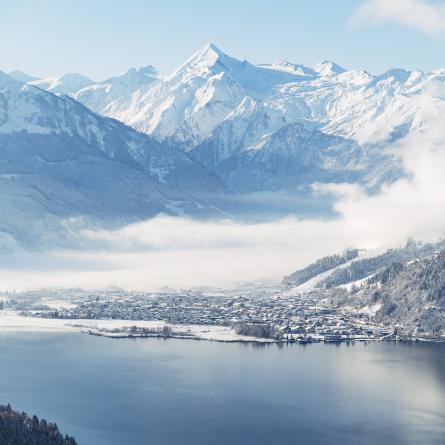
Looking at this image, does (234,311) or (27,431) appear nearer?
(27,431)

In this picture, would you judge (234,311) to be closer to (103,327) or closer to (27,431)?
(103,327)

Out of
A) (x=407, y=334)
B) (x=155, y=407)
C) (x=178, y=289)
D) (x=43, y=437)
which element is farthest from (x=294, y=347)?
(x=178, y=289)

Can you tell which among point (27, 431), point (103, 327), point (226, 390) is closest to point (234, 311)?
point (103, 327)

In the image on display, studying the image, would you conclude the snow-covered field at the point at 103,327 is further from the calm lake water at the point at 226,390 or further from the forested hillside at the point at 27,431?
the forested hillside at the point at 27,431

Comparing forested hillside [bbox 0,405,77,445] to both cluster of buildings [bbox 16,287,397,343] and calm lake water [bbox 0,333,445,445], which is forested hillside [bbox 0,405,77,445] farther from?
cluster of buildings [bbox 16,287,397,343]

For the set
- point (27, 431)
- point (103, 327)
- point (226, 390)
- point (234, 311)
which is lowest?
point (27, 431)

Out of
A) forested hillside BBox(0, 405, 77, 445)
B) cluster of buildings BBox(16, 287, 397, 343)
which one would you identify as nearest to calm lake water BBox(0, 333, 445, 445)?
forested hillside BBox(0, 405, 77, 445)

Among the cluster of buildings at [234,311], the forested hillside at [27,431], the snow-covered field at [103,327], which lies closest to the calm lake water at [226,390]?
the forested hillside at [27,431]

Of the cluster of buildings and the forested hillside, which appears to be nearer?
the forested hillside

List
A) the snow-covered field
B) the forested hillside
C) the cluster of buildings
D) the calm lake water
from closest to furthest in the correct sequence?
the forested hillside, the calm lake water, the snow-covered field, the cluster of buildings

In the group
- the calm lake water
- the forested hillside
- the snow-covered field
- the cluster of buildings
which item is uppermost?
the cluster of buildings
